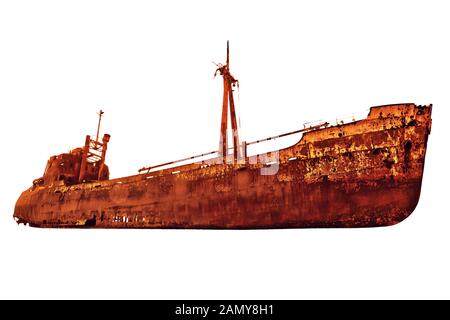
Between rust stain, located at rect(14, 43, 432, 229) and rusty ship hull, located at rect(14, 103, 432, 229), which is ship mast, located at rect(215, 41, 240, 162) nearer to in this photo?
rust stain, located at rect(14, 43, 432, 229)

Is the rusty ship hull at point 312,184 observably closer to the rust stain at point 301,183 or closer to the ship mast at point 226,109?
the rust stain at point 301,183

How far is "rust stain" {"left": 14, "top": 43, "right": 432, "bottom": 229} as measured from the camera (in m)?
6.98

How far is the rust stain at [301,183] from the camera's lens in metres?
6.98

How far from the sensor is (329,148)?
7.92 metres

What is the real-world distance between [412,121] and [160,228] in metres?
8.94

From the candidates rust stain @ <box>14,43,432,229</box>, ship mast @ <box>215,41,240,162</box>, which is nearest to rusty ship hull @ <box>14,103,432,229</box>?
rust stain @ <box>14,43,432,229</box>

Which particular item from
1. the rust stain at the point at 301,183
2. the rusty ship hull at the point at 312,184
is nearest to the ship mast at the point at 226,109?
the rust stain at the point at 301,183

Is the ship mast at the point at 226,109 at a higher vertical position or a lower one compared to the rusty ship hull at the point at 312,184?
higher

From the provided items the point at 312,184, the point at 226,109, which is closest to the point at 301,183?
the point at 312,184

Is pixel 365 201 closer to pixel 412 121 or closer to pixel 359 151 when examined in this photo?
pixel 359 151

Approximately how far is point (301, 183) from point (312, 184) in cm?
32

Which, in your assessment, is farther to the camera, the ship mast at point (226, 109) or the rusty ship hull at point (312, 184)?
→ the ship mast at point (226, 109)

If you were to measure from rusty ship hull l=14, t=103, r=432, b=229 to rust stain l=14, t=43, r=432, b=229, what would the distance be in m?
0.02

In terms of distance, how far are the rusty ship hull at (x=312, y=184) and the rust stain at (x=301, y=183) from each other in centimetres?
2
